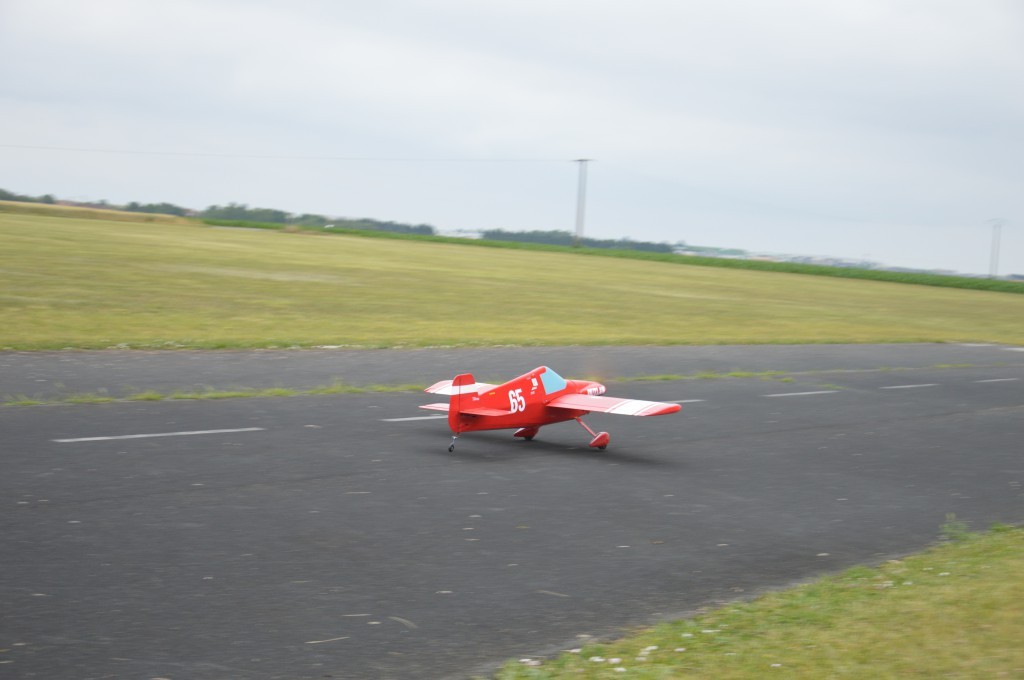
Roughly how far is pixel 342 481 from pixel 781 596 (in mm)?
5156

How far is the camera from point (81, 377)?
17.6 metres

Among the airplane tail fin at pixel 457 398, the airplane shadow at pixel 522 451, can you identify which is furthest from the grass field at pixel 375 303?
the airplane tail fin at pixel 457 398

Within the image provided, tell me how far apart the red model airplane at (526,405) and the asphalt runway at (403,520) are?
1.36 ft

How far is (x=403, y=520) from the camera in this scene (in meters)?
10.1

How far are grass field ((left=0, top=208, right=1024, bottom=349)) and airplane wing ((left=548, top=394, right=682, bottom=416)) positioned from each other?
1105 cm

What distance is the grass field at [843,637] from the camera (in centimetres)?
656

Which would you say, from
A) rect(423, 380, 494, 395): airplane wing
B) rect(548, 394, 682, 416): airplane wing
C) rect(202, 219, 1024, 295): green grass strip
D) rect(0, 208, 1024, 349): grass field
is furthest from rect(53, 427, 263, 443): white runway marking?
rect(202, 219, 1024, 295): green grass strip

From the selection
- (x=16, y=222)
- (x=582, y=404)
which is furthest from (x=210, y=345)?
(x=16, y=222)

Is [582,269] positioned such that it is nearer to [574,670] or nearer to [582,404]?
[582,404]

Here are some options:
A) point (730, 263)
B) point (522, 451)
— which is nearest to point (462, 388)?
point (522, 451)

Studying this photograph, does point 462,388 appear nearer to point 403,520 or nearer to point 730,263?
point 403,520

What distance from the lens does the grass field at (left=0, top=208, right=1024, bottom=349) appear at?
2650cm

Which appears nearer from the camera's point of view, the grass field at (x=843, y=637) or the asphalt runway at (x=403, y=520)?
the grass field at (x=843, y=637)

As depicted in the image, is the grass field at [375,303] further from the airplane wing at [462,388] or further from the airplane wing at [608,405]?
the airplane wing at [608,405]
